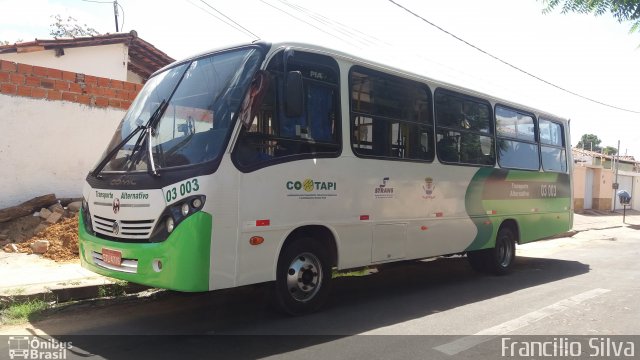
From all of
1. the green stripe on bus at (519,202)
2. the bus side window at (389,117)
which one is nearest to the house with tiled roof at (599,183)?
the green stripe on bus at (519,202)

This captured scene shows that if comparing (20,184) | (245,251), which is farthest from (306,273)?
(20,184)

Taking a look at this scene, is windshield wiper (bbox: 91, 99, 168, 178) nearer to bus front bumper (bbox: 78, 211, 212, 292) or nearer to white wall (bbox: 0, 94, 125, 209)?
bus front bumper (bbox: 78, 211, 212, 292)

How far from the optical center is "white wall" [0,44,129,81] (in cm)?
1270

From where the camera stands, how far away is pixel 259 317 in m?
5.45

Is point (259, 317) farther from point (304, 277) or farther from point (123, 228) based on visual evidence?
point (123, 228)

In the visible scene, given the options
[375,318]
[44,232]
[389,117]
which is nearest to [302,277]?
[375,318]

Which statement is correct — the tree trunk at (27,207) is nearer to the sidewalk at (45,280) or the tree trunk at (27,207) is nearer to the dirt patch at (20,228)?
the dirt patch at (20,228)

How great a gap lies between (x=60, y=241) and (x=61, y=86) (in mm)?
2806

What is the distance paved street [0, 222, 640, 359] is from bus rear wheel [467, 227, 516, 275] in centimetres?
29

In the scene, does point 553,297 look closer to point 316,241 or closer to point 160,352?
point 316,241

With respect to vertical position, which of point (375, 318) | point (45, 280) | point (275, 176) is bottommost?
point (375, 318)

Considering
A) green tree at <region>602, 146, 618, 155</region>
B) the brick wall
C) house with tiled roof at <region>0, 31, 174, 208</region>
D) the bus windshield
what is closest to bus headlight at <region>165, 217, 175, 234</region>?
the bus windshield

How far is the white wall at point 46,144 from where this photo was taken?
8203 millimetres

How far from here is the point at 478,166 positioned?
809 centimetres
